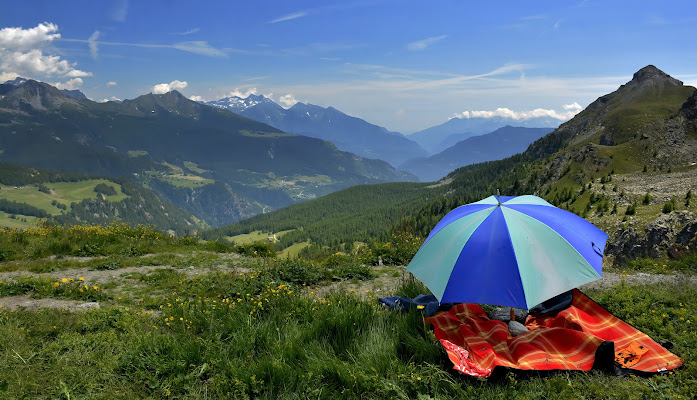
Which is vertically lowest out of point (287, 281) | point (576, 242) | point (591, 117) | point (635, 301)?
point (287, 281)

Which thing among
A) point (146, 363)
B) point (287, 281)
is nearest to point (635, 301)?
point (287, 281)

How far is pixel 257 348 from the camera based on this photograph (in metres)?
5.57

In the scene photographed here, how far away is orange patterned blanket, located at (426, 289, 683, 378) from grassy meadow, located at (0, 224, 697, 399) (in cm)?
19

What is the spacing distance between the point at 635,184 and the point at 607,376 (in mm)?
57601

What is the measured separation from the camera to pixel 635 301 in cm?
729

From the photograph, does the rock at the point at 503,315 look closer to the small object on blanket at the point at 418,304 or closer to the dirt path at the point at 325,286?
the small object on blanket at the point at 418,304

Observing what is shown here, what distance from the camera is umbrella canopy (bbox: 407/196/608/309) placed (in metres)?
5.41

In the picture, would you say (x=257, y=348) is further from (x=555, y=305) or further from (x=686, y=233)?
(x=686, y=233)

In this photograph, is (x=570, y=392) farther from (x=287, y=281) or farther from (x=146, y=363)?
(x=287, y=281)

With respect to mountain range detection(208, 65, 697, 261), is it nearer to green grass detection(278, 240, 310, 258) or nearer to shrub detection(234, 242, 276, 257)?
green grass detection(278, 240, 310, 258)

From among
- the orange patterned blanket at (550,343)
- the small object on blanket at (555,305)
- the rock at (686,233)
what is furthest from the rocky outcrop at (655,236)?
the orange patterned blanket at (550,343)

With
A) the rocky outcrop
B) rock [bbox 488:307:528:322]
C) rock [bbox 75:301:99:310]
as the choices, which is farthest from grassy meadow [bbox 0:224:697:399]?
the rocky outcrop

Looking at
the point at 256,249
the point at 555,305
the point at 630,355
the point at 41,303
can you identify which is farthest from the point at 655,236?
the point at 41,303

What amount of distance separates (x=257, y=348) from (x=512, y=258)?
14.9ft
